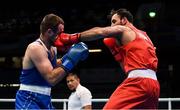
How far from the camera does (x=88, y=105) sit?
5.23 m

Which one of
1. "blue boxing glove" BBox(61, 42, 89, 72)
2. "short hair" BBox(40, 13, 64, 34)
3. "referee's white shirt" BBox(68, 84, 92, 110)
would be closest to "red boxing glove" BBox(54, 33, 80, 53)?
"blue boxing glove" BBox(61, 42, 89, 72)

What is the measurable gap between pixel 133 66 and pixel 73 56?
0.52 meters

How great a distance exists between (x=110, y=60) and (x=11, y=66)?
6.77 feet

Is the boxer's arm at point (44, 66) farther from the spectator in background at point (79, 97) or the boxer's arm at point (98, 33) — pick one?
the spectator in background at point (79, 97)

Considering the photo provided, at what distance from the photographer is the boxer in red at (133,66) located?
359cm

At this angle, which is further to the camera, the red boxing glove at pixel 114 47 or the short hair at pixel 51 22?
the red boxing glove at pixel 114 47

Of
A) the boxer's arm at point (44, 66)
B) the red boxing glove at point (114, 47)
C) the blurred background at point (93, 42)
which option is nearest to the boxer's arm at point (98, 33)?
the red boxing glove at point (114, 47)

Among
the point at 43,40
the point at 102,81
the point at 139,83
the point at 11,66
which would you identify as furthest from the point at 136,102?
the point at 11,66

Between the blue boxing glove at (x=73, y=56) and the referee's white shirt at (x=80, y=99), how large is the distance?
5.93ft

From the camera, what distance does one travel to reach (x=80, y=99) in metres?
5.31

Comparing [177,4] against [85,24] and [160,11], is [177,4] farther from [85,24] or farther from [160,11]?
[85,24]

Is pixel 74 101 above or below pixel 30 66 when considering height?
below

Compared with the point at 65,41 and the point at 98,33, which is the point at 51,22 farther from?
the point at 98,33

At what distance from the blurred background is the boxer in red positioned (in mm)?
5645
